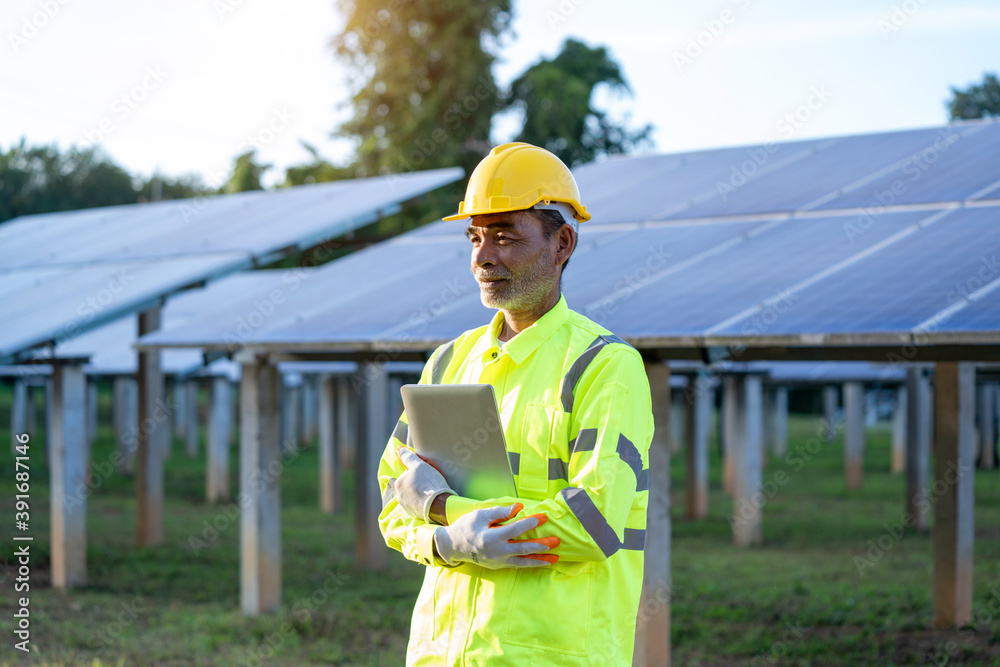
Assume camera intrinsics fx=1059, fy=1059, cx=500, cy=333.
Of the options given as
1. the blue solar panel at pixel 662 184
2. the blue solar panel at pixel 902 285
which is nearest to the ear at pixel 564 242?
the blue solar panel at pixel 902 285

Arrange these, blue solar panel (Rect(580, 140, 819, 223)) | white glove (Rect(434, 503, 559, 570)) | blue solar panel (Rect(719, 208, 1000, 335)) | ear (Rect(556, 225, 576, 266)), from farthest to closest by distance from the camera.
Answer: blue solar panel (Rect(580, 140, 819, 223)), blue solar panel (Rect(719, 208, 1000, 335)), ear (Rect(556, 225, 576, 266)), white glove (Rect(434, 503, 559, 570))

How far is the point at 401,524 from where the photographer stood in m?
2.80

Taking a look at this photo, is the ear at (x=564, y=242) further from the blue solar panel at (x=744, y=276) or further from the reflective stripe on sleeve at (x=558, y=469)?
the blue solar panel at (x=744, y=276)

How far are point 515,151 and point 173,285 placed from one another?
8.78 metres

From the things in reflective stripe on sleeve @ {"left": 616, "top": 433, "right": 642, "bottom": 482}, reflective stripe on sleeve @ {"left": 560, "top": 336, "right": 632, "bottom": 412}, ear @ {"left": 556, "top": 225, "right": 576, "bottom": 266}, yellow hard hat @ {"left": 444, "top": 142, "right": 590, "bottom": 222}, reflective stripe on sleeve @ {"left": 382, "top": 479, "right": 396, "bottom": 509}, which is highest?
yellow hard hat @ {"left": 444, "top": 142, "right": 590, "bottom": 222}

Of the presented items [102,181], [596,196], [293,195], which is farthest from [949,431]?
[102,181]

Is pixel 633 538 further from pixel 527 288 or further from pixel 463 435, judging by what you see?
pixel 527 288

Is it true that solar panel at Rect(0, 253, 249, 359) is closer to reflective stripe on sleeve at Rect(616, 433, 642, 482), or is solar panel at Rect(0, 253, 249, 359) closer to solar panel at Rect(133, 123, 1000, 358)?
solar panel at Rect(133, 123, 1000, 358)

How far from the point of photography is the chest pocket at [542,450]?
261 centimetres

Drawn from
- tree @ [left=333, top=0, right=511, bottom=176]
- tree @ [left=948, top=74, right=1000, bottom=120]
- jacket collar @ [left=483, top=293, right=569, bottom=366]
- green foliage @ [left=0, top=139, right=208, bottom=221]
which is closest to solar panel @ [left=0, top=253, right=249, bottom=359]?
jacket collar @ [left=483, top=293, right=569, bottom=366]

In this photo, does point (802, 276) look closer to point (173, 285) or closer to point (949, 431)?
point (949, 431)

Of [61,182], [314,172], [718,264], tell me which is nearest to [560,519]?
[718,264]

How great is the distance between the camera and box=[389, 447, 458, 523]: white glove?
2.64m

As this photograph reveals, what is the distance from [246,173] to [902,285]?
107ft
